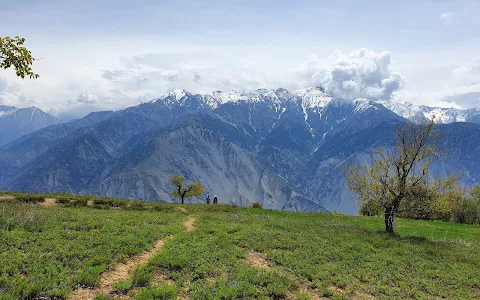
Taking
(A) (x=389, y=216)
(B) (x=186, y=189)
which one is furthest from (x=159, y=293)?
(B) (x=186, y=189)

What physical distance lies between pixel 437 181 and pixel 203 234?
26267 millimetres

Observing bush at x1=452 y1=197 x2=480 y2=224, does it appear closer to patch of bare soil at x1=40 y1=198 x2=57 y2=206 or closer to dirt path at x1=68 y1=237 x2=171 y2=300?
dirt path at x1=68 y1=237 x2=171 y2=300

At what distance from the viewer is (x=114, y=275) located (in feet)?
58.3

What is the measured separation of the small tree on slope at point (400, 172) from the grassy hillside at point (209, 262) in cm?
531

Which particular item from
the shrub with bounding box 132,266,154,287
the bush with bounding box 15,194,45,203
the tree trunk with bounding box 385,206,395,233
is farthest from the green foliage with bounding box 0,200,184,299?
the tree trunk with bounding box 385,206,395,233

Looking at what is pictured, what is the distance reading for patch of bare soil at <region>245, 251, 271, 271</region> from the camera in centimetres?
2184

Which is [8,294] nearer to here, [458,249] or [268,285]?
[268,285]

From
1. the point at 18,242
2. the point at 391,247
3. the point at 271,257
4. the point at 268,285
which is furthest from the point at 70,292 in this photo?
the point at 391,247

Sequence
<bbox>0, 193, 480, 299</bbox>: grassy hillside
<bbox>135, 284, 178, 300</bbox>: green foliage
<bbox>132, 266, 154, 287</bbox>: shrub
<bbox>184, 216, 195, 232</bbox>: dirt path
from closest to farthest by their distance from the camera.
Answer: <bbox>135, 284, 178, 300</bbox>: green foliage < <bbox>0, 193, 480, 299</bbox>: grassy hillside < <bbox>132, 266, 154, 287</bbox>: shrub < <bbox>184, 216, 195, 232</bbox>: dirt path

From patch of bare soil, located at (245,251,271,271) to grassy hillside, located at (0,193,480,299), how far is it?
0.07m

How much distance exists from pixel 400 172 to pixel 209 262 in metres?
26.6

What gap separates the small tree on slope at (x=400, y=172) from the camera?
3659 centimetres

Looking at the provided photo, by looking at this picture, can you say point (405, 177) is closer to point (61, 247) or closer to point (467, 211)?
point (61, 247)

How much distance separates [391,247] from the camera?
99.1 feet
